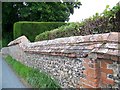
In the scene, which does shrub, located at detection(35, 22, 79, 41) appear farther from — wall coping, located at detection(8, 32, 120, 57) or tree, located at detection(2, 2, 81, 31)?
tree, located at detection(2, 2, 81, 31)

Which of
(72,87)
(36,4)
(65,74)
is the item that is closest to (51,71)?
(65,74)

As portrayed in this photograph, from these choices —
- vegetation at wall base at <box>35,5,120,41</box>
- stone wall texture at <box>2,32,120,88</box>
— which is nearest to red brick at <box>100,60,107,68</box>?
stone wall texture at <box>2,32,120,88</box>

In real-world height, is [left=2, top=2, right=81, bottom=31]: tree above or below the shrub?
above

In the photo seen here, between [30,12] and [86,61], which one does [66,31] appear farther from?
[30,12]

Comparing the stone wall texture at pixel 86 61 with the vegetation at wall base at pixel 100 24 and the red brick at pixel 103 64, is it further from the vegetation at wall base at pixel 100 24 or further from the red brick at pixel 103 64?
the vegetation at wall base at pixel 100 24

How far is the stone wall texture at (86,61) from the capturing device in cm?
378

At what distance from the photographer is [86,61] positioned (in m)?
4.57

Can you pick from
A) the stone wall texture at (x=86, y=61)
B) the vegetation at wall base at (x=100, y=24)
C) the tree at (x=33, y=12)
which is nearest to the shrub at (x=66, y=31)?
the vegetation at wall base at (x=100, y=24)

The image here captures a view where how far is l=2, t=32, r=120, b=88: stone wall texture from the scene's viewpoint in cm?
378

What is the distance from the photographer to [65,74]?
585 centimetres

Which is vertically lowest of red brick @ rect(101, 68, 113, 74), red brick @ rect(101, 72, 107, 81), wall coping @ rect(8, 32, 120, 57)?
red brick @ rect(101, 72, 107, 81)

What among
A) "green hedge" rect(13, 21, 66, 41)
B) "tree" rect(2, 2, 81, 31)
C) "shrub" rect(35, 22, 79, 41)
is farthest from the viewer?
"tree" rect(2, 2, 81, 31)

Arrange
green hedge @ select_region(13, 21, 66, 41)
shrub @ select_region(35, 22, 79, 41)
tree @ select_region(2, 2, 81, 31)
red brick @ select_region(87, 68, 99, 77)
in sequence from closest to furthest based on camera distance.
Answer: red brick @ select_region(87, 68, 99, 77)
shrub @ select_region(35, 22, 79, 41)
green hedge @ select_region(13, 21, 66, 41)
tree @ select_region(2, 2, 81, 31)

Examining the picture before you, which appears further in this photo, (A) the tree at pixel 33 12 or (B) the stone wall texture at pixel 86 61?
(A) the tree at pixel 33 12
